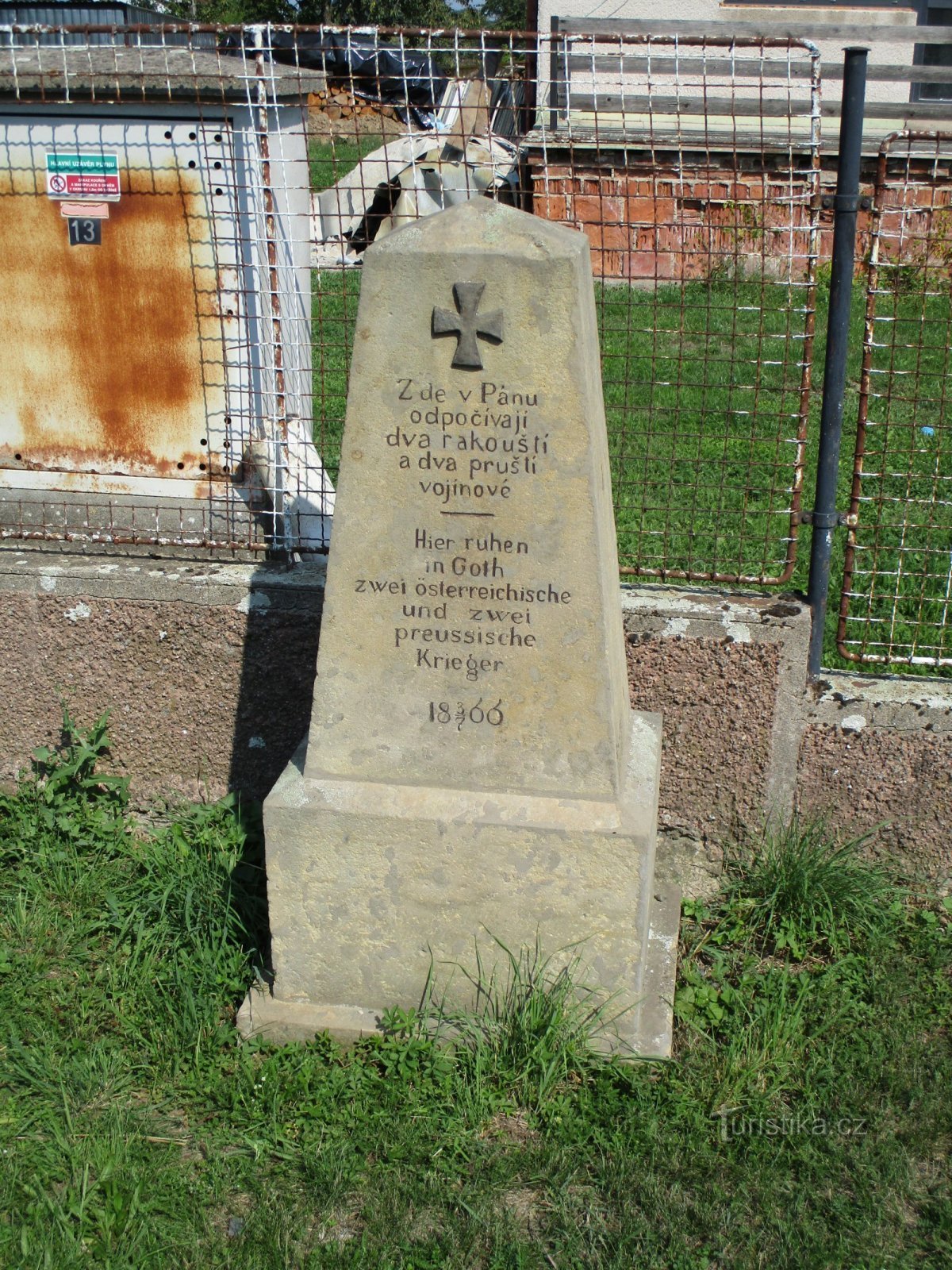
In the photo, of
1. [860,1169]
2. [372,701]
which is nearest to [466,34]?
[372,701]

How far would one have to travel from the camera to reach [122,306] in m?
3.87

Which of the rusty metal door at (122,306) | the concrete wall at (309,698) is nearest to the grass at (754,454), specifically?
the concrete wall at (309,698)

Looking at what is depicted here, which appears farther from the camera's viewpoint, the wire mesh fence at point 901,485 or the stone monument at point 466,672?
the wire mesh fence at point 901,485

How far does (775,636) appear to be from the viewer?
341 cm

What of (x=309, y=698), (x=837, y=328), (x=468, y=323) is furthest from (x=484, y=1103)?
(x=837, y=328)

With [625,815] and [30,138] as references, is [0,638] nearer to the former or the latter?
[30,138]

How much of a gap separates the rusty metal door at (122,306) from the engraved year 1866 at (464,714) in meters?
1.55

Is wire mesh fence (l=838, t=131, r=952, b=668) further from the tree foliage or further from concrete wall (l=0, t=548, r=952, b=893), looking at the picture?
the tree foliage

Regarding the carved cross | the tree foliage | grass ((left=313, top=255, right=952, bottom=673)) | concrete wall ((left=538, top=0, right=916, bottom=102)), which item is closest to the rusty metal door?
grass ((left=313, top=255, right=952, bottom=673))

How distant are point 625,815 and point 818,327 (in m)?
6.00

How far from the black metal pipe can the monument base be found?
2.79ft

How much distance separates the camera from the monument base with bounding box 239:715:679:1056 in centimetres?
282

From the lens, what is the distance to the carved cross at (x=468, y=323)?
2486 millimetres

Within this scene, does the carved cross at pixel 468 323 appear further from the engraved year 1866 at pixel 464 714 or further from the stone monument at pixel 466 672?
the engraved year 1866 at pixel 464 714
